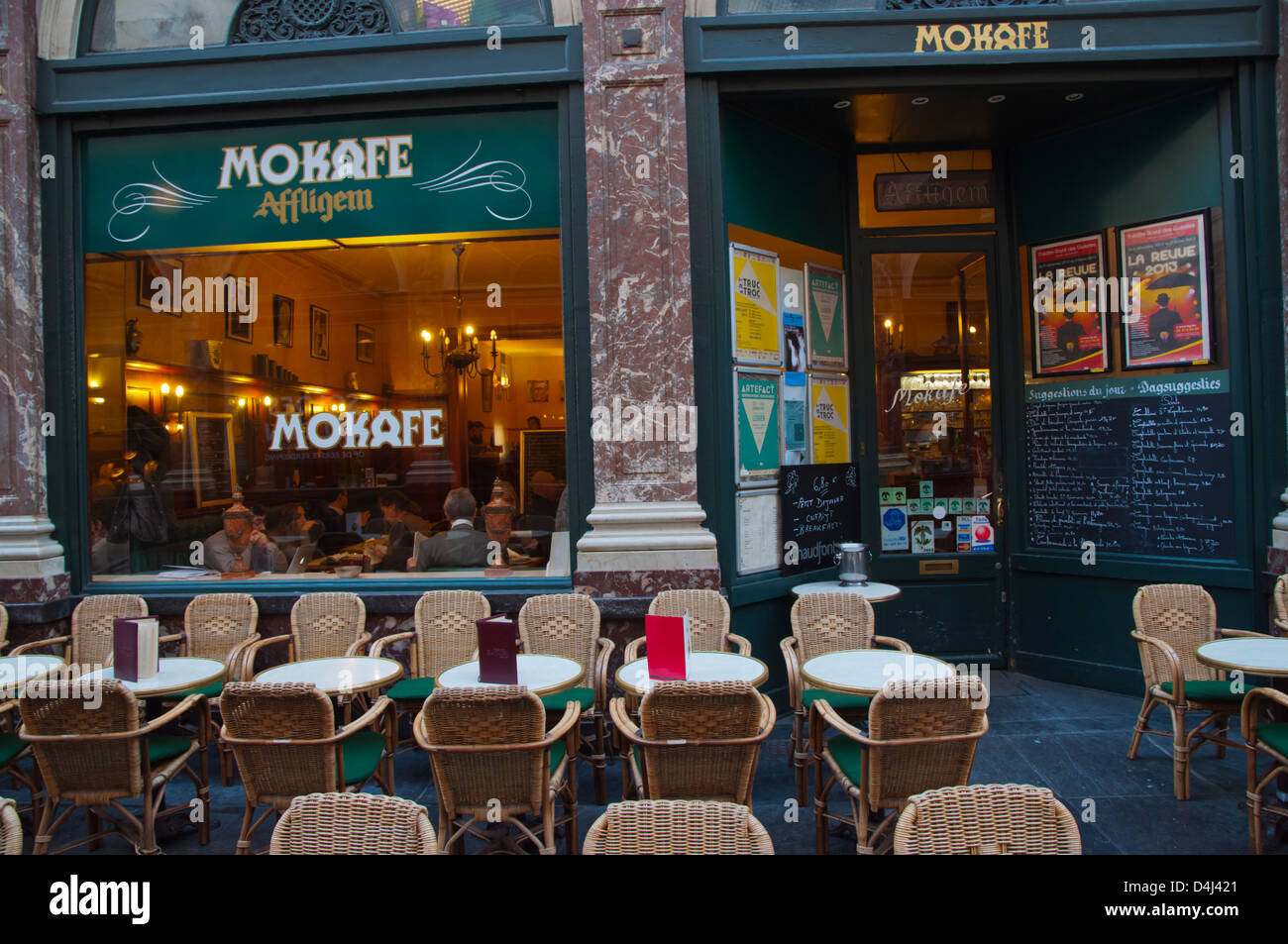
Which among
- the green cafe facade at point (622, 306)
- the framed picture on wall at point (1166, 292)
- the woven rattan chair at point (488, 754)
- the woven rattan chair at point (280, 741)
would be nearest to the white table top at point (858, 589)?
the green cafe facade at point (622, 306)

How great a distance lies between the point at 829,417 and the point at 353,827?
5308 millimetres

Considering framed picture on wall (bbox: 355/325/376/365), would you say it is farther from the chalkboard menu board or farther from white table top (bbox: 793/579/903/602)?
white table top (bbox: 793/579/903/602)

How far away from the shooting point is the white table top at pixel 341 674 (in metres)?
4.40

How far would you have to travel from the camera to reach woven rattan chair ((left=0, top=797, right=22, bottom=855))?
2.40m

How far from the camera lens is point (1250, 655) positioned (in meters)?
4.52

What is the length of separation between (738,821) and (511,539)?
4.19 meters

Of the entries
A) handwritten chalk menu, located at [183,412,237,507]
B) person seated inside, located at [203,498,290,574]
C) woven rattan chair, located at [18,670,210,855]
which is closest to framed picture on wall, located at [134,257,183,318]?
handwritten chalk menu, located at [183,412,237,507]

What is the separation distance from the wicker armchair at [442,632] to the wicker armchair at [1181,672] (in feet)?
13.3

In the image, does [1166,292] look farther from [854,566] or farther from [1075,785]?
[1075,785]

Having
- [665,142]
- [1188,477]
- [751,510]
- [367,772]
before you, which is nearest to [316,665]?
[367,772]

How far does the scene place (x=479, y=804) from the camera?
11.8 ft

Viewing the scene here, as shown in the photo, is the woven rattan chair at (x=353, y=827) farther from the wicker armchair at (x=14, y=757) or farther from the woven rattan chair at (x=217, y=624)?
the woven rattan chair at (x=217, y=624)
